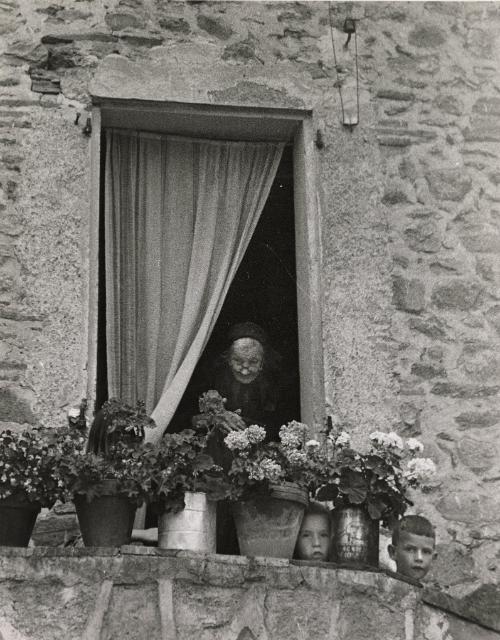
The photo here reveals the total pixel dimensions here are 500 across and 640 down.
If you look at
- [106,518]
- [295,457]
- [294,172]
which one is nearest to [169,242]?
[294,172]

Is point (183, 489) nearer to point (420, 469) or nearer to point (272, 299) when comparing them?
point (420, 469)

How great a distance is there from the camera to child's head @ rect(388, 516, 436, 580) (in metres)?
6.48

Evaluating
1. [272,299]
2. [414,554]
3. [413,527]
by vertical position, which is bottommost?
[414,554]

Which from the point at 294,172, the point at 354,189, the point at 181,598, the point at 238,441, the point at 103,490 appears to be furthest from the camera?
the point at 294,172

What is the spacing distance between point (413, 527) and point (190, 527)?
1.03 metres

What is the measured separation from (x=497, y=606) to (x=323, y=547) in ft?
2.84

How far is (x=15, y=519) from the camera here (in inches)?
246

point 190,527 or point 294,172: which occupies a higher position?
point 294,172

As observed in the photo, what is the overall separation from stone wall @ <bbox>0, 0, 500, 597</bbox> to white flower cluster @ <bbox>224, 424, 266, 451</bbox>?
948mm

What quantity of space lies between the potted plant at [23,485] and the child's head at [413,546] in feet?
4.97

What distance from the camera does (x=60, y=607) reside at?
6.02 m

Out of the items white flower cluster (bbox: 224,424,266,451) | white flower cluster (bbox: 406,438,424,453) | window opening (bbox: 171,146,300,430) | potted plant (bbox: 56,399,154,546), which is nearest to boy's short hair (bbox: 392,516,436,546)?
white flower cluster (bbox: 406,438,424,453)

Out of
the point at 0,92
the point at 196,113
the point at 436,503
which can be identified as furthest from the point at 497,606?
the point at 0,92

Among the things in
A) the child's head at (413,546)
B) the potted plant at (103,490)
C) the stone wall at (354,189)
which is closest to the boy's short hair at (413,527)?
the child's head at (413,546)
